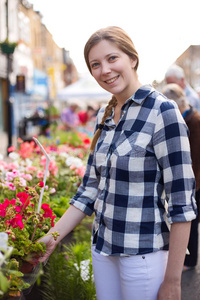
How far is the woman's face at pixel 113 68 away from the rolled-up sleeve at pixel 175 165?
24 centimetres

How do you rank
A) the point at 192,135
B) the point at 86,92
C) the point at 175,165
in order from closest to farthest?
the point at 175,165 → the point at 192,135 → the point at 86,92

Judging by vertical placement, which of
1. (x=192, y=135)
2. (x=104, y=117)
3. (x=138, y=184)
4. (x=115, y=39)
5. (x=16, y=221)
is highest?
(x=115, y=39)

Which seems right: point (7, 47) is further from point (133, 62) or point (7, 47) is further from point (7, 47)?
point (133, 62)

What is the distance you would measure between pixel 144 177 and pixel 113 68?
0.45 metres

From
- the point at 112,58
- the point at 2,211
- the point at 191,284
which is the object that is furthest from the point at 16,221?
the point at 191,284

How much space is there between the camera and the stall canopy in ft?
42.2

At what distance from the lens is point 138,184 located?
4.65ft

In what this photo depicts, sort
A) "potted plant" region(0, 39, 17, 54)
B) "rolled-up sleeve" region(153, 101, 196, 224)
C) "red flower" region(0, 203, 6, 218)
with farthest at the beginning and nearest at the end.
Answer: "potted plant" region(0, 39, 17, 54)
"red flower" region(0, 203, 6, 218)
"rolled-up sleeve" region(153, 101, 196, 224)

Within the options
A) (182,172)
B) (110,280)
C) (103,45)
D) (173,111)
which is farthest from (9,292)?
(103,45)

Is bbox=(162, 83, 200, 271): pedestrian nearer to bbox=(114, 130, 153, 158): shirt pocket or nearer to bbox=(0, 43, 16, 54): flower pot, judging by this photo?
bbox=(114, 130, 153, 158): shirt pocket

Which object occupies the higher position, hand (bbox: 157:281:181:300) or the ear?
the ear

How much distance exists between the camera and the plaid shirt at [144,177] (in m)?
1.34

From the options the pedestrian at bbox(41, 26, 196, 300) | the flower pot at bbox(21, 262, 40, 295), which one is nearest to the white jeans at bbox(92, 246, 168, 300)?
the pedestrian at bbox(41, 26, 196, 300)

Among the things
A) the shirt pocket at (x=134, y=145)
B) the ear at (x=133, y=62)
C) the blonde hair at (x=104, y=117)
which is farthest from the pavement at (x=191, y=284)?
the ear at (x=133, y=62)
